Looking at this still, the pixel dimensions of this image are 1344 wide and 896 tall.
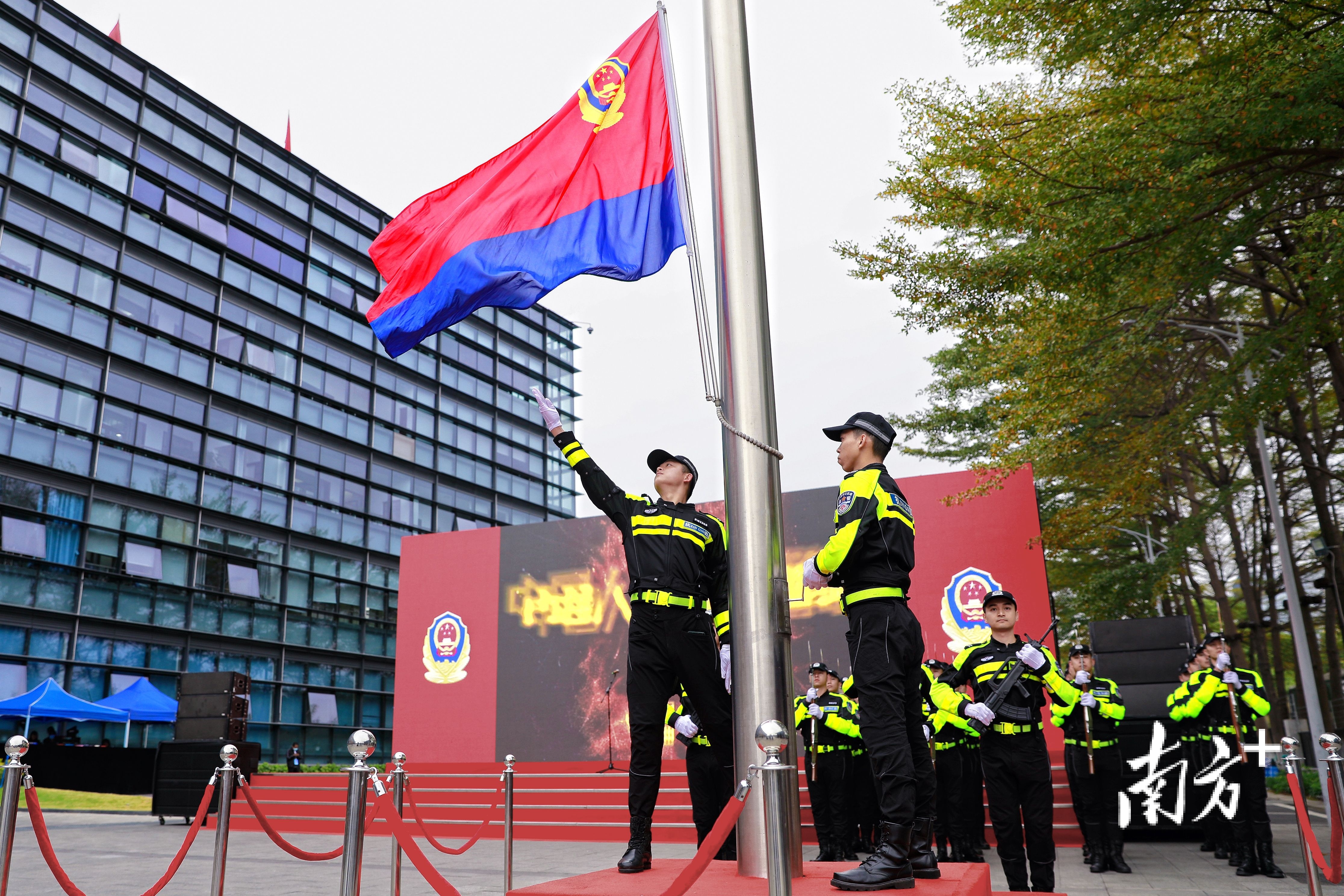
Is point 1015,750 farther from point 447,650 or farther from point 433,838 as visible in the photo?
point 447,650

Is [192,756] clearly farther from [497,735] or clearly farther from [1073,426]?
[1073,426]

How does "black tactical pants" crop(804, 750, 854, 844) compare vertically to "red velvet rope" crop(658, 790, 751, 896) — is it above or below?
below

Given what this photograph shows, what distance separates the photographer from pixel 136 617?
28.6 metres

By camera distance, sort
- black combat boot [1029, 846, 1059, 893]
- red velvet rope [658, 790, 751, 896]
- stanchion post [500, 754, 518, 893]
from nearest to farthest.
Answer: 1. red velvet rope [658, 790, 751, 896]
2. black combat boot [1029, 846, 1059, 893]
3. stanchion post [500, 754, 518, 893]

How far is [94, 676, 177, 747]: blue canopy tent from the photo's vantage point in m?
23.2

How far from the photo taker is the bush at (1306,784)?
51.7 feet

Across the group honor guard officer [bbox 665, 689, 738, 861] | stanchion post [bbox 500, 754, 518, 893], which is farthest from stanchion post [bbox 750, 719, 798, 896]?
stanchion post [bbox 500, 754, 518, 893]

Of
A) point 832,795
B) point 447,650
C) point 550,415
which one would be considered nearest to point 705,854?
point 550,415

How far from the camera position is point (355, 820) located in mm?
3664

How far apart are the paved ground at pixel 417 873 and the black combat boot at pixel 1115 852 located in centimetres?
15

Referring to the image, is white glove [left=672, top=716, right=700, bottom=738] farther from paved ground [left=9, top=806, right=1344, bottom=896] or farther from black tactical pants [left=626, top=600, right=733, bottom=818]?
paved ground [left=9, top=806, right=1344, bottom=896]

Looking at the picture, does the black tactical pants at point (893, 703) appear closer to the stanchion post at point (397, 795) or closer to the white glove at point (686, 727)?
the white glove at point (686, 727)

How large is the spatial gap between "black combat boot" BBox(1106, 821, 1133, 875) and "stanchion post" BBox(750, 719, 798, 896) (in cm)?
623

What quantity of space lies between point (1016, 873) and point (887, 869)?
326cm
